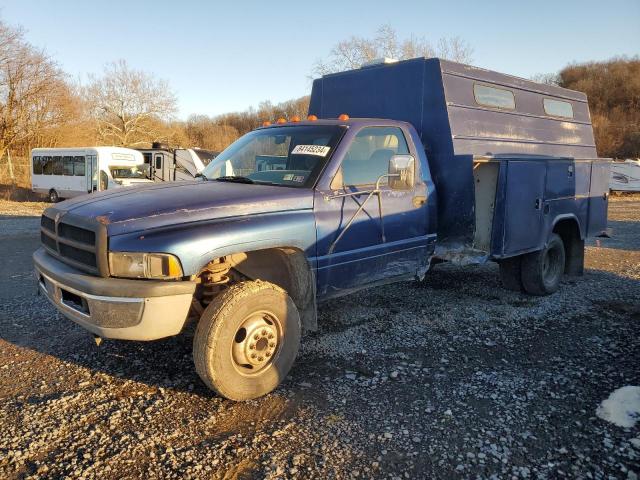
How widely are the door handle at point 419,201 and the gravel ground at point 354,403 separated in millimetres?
1297

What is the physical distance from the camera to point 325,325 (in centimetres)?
518

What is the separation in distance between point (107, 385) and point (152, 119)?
4640 cm

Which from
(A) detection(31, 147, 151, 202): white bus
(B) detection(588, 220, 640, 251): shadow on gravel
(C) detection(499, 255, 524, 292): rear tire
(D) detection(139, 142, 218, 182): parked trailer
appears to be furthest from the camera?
(D) detection(139, 142, 218, 182): parked trailer

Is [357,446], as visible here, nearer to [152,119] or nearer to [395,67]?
[395,67]

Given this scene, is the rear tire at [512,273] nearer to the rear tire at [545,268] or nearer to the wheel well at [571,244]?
the rear tire at [545,268]

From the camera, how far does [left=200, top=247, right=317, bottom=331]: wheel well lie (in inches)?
152

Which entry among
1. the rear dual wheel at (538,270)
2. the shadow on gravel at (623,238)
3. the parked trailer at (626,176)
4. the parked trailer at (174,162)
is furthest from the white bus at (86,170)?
the parked trailer at (626,176)

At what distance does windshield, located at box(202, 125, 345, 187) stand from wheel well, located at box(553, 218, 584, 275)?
4.09m

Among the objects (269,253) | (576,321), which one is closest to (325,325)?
(269,253)

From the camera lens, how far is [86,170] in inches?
818

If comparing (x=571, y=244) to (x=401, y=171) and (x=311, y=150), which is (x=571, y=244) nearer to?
(x=401, y=171)

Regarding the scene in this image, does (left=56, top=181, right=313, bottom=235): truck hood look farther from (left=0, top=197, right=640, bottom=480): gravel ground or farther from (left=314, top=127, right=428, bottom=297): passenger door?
(left=0, top=197, right=640, bottom=480): gravel ground

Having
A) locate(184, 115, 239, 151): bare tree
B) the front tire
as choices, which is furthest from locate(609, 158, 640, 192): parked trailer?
locate(184, 115, 239, 151): bare tree

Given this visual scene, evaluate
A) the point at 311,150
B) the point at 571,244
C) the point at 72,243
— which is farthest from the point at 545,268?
the point at 72,243
